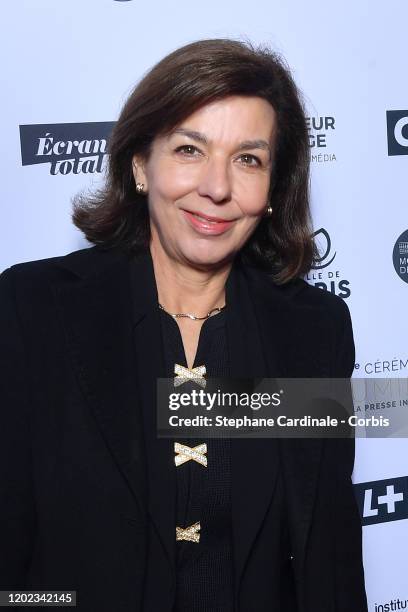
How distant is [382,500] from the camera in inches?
91.6

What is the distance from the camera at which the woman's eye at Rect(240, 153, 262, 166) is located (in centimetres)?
163

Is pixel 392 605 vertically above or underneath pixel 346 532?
underneath

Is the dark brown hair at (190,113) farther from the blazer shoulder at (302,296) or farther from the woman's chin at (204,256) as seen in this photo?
the woman's chin at (204,256)

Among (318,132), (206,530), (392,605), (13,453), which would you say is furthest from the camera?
(392,605)

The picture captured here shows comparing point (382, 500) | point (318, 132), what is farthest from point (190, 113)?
point (382, 500)

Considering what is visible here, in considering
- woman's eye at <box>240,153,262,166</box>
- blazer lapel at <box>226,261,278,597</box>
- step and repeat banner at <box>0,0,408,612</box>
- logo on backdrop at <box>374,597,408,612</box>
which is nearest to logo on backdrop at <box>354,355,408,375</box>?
step and repeat banner at <box>0,0,408,612</box>

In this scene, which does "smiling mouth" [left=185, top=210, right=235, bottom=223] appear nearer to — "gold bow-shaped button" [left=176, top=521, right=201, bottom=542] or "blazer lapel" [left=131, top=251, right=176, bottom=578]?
"blazer lapel" [left=131, top=251, right=176, bottom=578]

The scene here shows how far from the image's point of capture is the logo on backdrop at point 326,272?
217cm

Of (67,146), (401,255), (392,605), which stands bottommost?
(392,605)

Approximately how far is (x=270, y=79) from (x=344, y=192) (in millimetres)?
579

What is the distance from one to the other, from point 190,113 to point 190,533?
848 mm

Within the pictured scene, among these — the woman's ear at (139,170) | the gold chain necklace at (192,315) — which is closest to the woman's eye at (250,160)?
the woman's ear at (139,170)

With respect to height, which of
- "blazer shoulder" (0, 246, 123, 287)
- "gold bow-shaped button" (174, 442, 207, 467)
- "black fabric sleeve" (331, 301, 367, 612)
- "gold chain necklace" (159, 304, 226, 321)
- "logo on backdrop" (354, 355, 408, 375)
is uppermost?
"blazer shoulder" (0, 246, 123, 287)

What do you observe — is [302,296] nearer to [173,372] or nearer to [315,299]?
[315,299]
